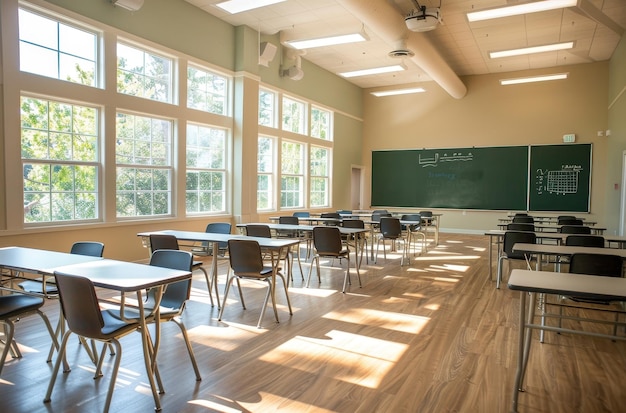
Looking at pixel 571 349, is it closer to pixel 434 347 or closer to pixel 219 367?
pixel 434 347

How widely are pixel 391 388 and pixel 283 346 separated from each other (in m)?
1.08

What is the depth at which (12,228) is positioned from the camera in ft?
17.8

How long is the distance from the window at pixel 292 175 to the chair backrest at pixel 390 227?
3.78 meters

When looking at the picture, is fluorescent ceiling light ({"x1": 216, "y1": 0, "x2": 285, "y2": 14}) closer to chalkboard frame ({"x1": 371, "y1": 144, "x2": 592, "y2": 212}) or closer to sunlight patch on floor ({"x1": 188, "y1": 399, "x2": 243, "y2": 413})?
sunlight patch on floor ({"x1": 188, "y1": 399, "x2": 243, "y2": 413})

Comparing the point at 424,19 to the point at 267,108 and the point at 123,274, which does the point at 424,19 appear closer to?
the point at 267,108

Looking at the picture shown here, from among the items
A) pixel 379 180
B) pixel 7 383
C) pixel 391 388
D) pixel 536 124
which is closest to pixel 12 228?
pixel 7 383

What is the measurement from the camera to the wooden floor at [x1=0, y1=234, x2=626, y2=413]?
2684 millimetres

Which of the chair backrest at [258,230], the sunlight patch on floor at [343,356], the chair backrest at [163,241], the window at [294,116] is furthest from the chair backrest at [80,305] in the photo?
the window at [294,116]

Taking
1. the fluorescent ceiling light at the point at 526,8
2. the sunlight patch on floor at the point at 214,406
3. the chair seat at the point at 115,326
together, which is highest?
the fluorescent ceiling light at the point at 526,8

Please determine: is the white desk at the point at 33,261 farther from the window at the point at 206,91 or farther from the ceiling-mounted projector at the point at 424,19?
the ceiling-mounted projector at the point at 424,19

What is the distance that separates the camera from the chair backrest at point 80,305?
2334mm

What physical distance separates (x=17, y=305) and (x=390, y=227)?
19.2ft

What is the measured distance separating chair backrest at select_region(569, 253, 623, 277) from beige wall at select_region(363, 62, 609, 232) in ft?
28.4

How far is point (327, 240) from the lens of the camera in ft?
18.8
